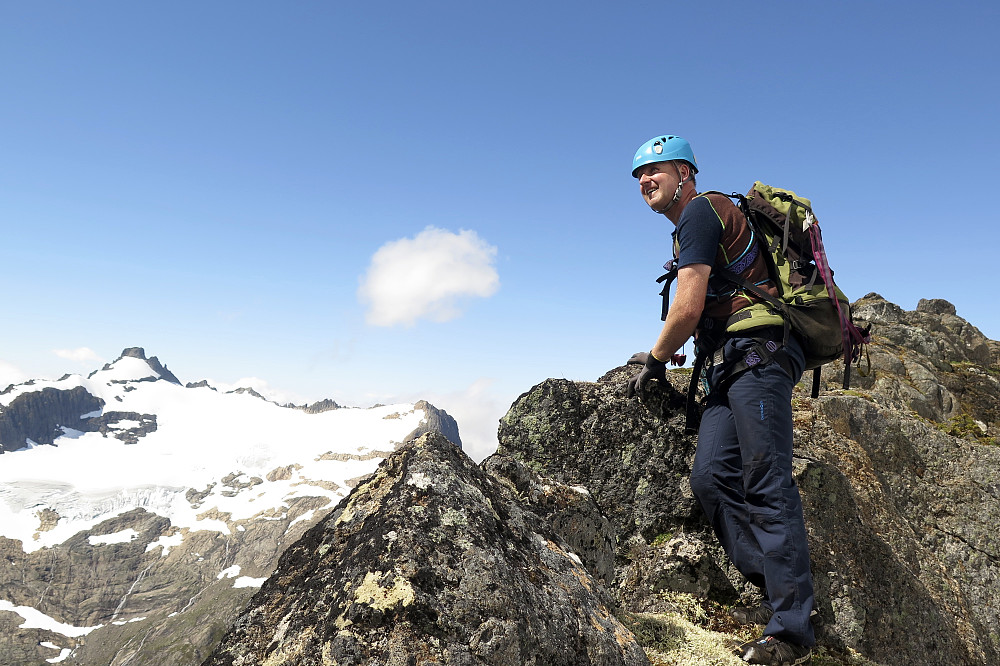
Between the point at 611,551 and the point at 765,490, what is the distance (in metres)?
2.71

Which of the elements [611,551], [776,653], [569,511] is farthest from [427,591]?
[611,551]

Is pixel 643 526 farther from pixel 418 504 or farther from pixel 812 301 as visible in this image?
pixel 418 504

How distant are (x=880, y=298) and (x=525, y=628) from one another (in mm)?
47120

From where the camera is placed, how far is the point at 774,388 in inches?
239

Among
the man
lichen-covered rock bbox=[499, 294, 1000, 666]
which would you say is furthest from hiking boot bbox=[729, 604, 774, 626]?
lichen-covered rock bbox=[499, 294, 1000, 666]

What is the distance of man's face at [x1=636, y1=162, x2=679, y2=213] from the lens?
689cm

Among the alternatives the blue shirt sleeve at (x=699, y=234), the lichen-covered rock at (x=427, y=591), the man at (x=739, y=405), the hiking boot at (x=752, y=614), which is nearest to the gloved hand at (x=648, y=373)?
the man at (x=739, y=405)

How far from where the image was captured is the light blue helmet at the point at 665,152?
6.89 meters

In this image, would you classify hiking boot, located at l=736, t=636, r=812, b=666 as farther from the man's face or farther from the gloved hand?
the man's face

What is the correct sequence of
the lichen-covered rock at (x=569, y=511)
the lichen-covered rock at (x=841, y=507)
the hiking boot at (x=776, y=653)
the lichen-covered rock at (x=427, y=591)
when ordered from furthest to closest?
the lichen-covered rock at (x=841, y=507)
the lichen-covered rock at (x=569, y=511)
the hiking boot at (x=776, y=653)
the lichen-covered rock at (x=427, y=591)

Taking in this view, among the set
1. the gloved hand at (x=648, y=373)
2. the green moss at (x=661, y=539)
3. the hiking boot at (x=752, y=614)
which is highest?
the gloved hand at (x=648, y=373)

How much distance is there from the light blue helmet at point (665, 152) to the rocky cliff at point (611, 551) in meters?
3.92

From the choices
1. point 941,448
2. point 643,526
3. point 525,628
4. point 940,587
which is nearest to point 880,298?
point 941,448

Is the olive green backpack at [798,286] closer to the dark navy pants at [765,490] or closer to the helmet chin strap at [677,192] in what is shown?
the dark navy pants at [765,490]
